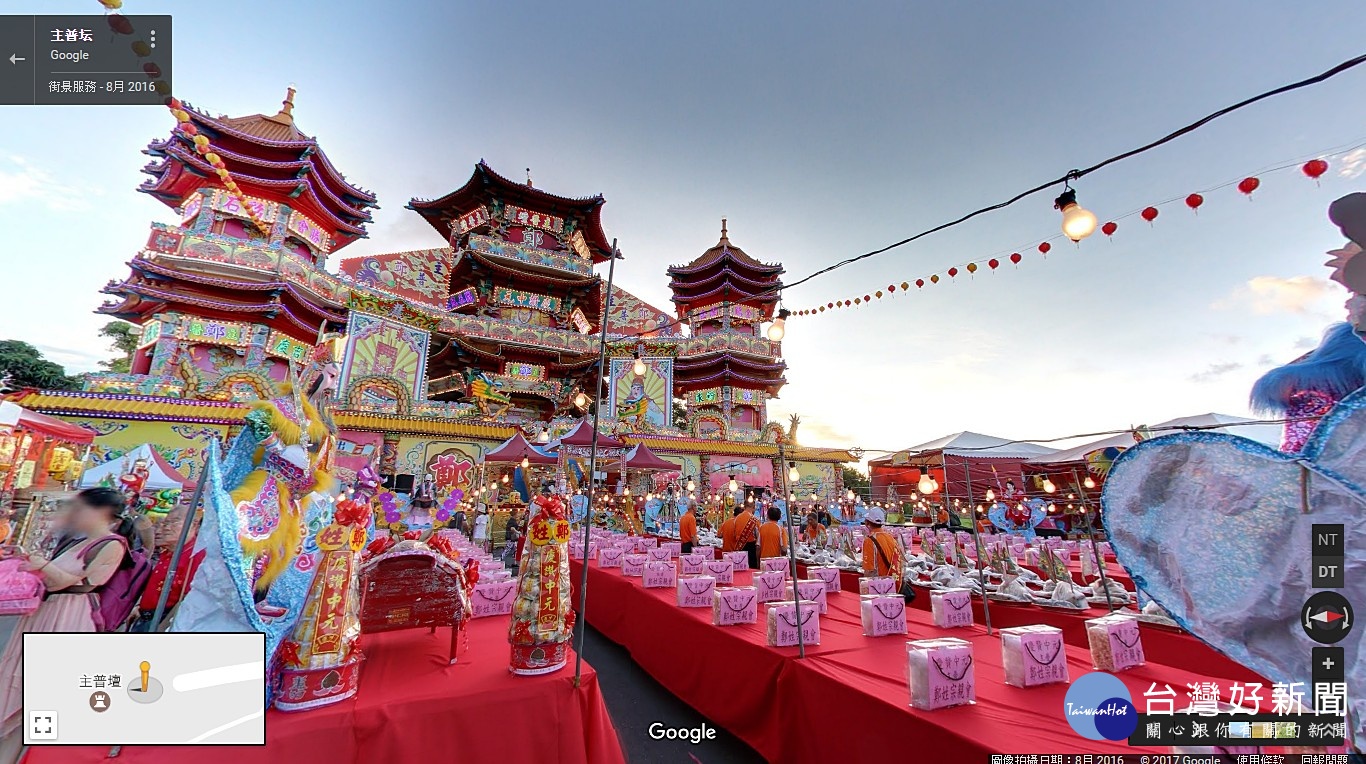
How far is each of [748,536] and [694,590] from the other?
3.33 meters

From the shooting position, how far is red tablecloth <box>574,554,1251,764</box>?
1.89 metres

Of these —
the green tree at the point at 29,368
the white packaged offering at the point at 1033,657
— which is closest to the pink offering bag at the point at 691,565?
the white packaged offering at the point at 1033,657

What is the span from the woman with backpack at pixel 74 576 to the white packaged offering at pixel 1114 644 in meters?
5.18

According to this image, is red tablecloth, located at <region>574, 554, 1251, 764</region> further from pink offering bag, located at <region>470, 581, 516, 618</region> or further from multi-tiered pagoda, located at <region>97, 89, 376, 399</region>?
multi-tiered pagoda, located at <region>97, 89, 376, 399</region>

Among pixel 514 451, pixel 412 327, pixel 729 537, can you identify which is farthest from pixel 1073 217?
pixel 412 327

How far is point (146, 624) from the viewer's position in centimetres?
326

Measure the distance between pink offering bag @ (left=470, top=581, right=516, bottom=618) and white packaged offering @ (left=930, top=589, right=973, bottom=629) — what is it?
3.14 m

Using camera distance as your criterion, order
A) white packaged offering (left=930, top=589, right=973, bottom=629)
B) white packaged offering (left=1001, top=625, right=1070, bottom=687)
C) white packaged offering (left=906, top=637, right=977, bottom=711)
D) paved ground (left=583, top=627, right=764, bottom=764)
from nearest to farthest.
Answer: white packaged offering (left=906, top=637, right=977, bottom=711) < white packaged offering (left=1001, top=625, right=1070, bottom=687) < paved ground (left=583, top=627, right=764, bottom=764) < white packaged offering (left=930, top=589, right=973, bottom=629)

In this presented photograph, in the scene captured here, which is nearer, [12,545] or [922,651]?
[922,651]

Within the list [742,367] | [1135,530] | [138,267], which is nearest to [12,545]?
[138,267]

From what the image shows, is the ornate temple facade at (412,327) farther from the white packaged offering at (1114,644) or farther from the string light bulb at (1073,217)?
the white packaged offering at (1114,644)

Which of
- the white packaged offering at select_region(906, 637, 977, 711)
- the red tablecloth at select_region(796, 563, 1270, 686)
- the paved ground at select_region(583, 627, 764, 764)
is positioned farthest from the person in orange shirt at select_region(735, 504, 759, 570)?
the white packaged offering at select_region(906, 637, 977, 711)

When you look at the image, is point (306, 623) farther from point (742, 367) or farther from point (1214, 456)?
point (742, 367)

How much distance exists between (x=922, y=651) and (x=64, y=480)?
2175 centimetres
